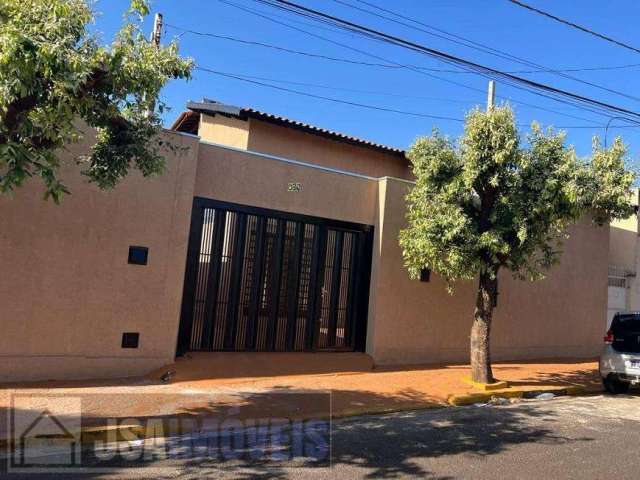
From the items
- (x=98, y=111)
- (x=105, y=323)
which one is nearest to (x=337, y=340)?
(x=105, y=323)

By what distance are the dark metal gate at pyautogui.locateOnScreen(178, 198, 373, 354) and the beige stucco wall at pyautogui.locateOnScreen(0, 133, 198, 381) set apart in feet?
1.79

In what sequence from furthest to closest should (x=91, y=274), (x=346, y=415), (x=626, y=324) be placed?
(x=626, y=324), (x=91, y=274), (x=346, y=415)

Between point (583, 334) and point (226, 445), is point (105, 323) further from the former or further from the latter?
point (583, 334)

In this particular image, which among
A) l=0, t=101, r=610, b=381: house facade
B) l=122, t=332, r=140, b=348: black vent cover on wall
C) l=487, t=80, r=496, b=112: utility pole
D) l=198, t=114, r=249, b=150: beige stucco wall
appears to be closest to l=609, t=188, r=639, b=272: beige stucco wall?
Result: l=0, t=101, r=610, b=381: house facade

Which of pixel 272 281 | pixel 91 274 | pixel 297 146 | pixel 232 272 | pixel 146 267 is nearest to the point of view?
pixel 91 274

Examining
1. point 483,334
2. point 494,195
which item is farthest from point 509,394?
point 494,195

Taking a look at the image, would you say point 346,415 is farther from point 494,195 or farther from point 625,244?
point 625,244

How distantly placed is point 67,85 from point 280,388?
5615 mm

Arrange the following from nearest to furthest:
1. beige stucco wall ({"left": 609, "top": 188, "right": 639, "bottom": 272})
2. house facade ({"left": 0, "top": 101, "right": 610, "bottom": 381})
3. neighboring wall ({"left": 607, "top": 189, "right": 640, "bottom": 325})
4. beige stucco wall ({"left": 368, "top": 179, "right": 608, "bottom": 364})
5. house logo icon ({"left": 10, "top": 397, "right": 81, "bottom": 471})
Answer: house logo icon ({"left": 10, "top": 397, "right": 81, "bottom": 471}) → house facade ({"left": 0, "top": 101, "right": 610, "bottom": 381}) → beige stucco wall ({"left": 368, "top": 179, "right": 608, "bottom": 364}) → neighboring wall ({"left": 607, "top": 189, "right": 640, "bottom": 325}) → beige stucco wall ({"left": 609, "top": 188, "right": 639, "bottom": 272})

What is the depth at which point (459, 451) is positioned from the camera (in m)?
5.90

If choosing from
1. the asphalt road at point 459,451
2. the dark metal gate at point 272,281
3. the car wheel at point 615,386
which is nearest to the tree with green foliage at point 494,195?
the dark metal gate at point 272,281

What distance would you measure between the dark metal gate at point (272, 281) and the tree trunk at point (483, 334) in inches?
93.4

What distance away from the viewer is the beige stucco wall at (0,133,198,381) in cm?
801

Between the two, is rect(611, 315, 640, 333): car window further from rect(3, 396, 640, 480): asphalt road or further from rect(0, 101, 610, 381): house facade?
rect(0, 101, 610, 381): house facade
